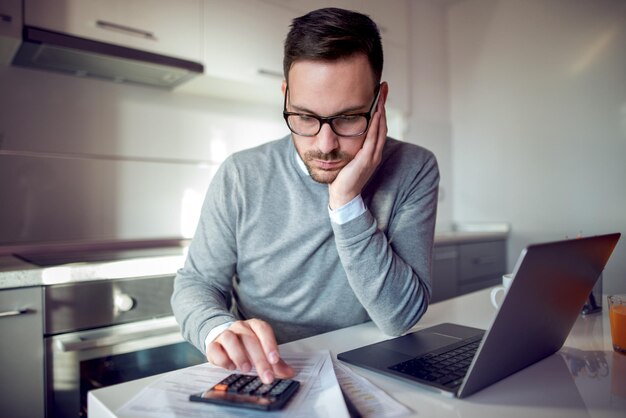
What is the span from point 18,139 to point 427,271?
1.64m

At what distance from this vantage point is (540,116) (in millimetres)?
2846

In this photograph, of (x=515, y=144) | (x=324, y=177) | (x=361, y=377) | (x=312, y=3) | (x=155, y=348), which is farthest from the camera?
(x=515, y=144)

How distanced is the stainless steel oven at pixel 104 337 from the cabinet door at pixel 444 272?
1.39m

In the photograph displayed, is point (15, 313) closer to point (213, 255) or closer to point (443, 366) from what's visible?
point (213, 255)

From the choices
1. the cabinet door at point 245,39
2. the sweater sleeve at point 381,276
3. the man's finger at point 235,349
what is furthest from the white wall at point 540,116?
the man's finger at point 235,349

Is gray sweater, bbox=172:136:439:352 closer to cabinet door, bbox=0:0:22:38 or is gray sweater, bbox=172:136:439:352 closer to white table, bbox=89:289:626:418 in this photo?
white table, bbox=89:289:626:418

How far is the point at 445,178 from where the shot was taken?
3.30 m

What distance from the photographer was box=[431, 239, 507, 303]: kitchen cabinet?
8.39 ft

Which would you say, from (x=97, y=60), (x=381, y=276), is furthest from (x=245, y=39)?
(x=381, y=276)

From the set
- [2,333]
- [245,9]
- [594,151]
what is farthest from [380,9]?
[2,333]

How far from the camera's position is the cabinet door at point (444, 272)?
253cm

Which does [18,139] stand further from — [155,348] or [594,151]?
[594,151]

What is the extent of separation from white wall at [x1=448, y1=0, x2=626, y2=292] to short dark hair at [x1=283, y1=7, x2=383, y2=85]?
1.82m

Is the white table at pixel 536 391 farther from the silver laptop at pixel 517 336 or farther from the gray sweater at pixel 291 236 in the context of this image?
the gray sweater at pixel 291 236
